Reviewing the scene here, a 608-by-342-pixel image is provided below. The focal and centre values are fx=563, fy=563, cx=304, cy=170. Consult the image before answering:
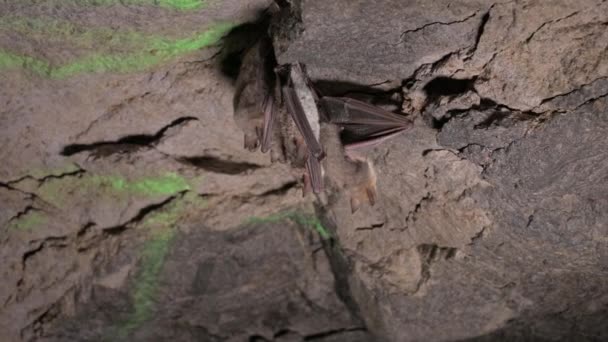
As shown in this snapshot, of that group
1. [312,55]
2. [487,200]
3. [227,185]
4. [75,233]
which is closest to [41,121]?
[75,233]

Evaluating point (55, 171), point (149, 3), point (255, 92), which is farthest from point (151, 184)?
point (149, 3)

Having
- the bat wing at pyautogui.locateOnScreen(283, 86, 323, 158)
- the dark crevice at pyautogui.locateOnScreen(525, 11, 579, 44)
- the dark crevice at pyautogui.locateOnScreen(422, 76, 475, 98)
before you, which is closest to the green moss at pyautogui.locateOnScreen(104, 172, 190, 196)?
the bat wing at pyautogui.locateOnScreen(283, 86, 323, 158)

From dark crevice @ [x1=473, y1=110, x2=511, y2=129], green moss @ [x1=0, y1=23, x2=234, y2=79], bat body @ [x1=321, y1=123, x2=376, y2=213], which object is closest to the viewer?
dark crevice @ [x1=473, y1=110, x2=511, y2=129]

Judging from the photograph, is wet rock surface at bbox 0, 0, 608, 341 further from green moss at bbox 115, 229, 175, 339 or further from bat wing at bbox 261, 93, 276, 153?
bat wing at bbox 261, 93, 276, 153

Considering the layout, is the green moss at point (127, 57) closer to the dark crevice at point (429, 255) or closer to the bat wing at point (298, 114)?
the bat wing at point (298, 114)

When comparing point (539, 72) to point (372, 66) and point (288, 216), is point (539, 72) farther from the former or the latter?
point (288, 216)
